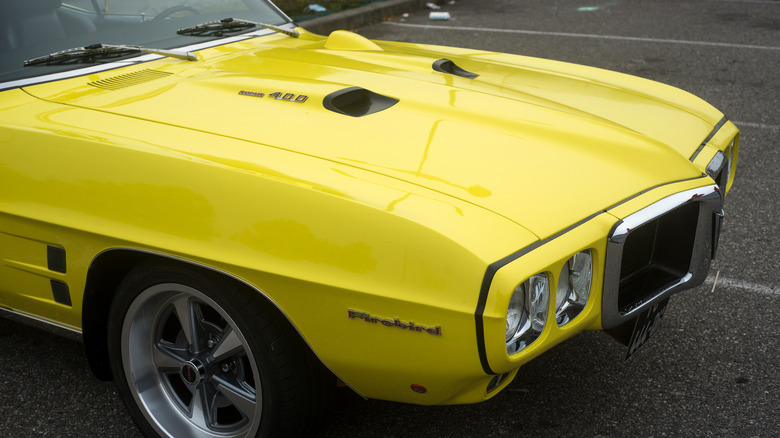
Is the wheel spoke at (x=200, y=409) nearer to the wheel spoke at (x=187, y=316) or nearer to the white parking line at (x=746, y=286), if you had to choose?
the wheel spoke at (x=187, y=316)

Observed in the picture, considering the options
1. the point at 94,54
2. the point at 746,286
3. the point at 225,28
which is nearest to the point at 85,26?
the point at 94,54

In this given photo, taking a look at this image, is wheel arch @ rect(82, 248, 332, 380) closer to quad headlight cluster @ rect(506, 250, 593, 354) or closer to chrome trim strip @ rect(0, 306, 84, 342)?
chrome trim strip @ rect(0, 306, 84, 342)

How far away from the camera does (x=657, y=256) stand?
233 centimetres

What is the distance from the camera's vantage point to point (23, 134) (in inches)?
91.4

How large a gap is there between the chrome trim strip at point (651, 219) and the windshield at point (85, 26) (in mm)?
1875

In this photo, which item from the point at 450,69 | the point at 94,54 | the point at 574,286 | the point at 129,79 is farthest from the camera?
the point at 450,69

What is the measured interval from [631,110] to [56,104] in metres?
1.95

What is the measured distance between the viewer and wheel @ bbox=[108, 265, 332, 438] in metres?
2.04

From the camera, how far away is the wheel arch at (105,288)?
6.74ft

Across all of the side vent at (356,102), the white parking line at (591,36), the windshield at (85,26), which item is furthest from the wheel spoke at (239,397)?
the white parking line at (591,36)

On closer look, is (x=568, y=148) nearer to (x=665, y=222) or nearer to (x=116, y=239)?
(x=665, y=222)

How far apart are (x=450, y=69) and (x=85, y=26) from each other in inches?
53.8

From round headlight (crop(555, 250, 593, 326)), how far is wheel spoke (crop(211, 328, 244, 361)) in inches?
33.7

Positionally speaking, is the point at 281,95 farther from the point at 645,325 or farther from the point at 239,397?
the point at 645,325
